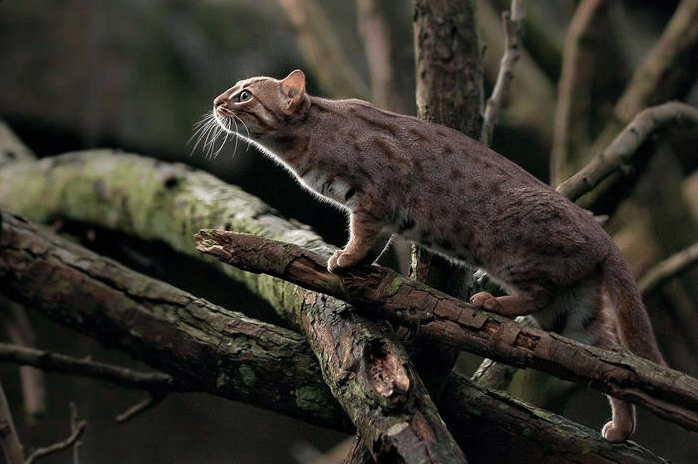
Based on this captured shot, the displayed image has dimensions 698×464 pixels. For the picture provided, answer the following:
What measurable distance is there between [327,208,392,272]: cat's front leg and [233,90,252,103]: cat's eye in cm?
81

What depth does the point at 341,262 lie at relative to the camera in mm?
3883

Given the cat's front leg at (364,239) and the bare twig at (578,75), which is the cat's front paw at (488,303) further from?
the bare twig at (578,75)

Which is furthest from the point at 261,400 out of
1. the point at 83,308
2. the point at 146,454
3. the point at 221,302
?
the point at 146,454

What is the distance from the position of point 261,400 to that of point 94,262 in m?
1.38

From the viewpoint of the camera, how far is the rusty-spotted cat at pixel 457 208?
13.2 feet

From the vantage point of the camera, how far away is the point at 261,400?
440 centimetres

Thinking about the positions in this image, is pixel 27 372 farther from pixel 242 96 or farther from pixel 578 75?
pixel 578 75

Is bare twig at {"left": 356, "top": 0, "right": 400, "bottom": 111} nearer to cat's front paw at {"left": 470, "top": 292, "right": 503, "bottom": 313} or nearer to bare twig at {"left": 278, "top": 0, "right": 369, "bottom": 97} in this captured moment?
bare twig at {"left": 278, "top": 0, "right": 369, "bottom": 97}

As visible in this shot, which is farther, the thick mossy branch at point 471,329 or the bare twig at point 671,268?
the bare twig at point 671,268

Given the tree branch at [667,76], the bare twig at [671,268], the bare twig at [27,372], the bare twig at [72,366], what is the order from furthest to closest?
the tree branch at [667,76] → the bare twig at [27,372] → the bare twig at [671,268] → the bare twig at [72,366]

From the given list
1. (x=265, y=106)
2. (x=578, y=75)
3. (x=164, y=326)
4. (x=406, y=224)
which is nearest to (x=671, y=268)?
(x=578, y=75)

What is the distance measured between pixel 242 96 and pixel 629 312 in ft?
6.82

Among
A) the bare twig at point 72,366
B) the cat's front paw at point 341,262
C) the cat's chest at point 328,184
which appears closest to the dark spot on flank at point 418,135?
the cat's chest at point 328,184

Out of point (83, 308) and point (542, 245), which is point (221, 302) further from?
point (542, 245)
